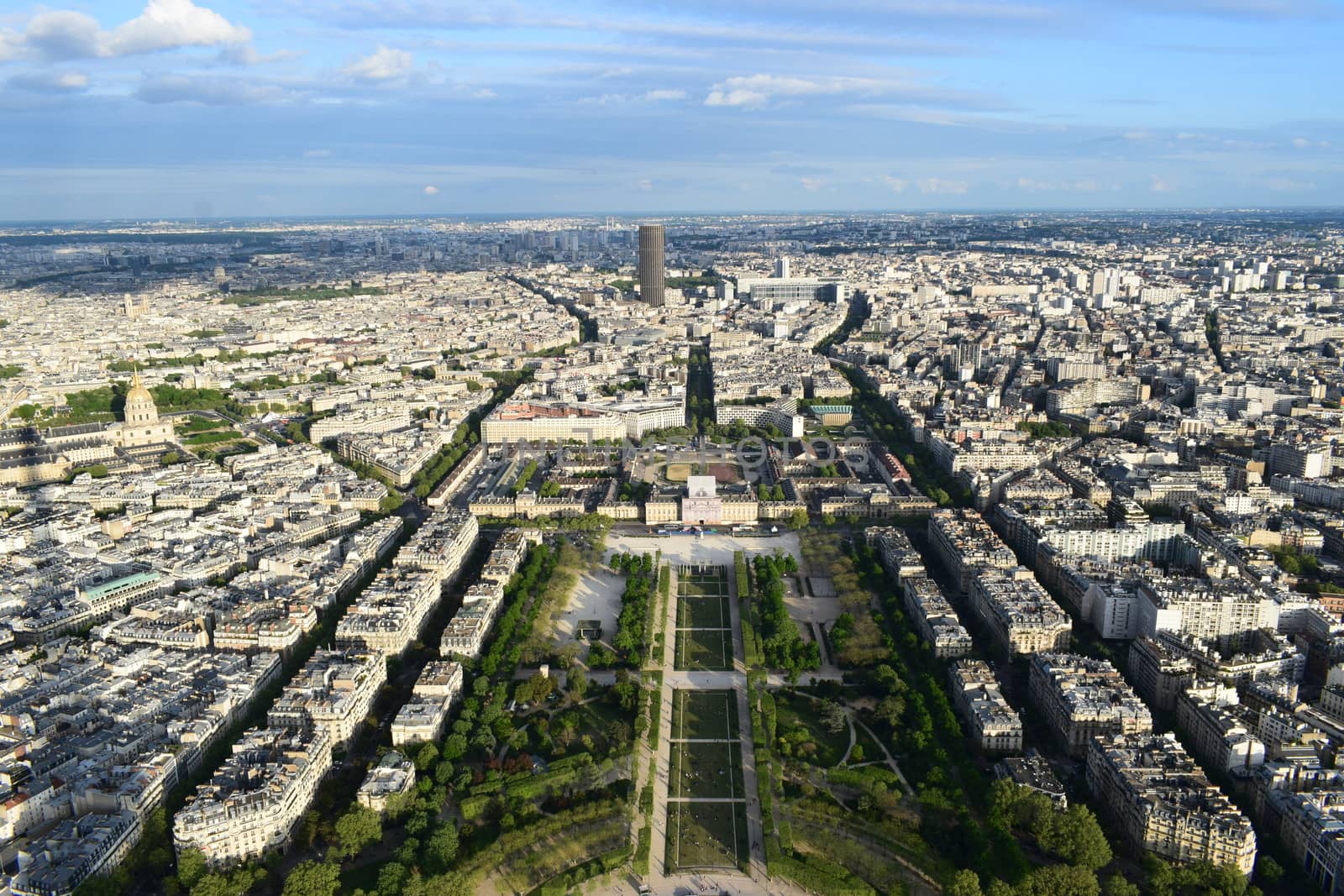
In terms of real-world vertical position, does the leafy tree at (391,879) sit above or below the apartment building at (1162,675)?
below

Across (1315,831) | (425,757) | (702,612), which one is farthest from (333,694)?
(1315,831)

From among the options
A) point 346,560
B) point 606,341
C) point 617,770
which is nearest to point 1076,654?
point 617,770

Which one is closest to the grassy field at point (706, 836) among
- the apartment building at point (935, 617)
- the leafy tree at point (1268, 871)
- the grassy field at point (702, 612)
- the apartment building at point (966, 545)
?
the apartment building at point (935, 617)

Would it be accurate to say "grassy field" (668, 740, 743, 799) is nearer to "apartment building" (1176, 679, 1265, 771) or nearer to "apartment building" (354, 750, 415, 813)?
"apartment building" (354, 750, 415, 813)

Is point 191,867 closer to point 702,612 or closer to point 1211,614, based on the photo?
point 702,612

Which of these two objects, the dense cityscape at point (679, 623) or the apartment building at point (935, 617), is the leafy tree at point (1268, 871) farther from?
the apartment building at point (935, 617)

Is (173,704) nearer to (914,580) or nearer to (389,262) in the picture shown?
(914,580)
